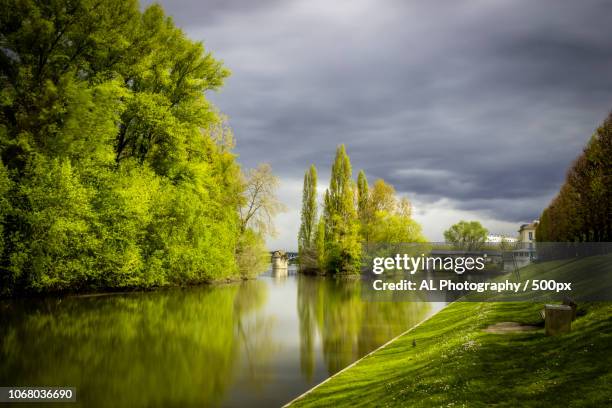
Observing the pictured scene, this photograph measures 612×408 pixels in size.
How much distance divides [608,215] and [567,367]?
4060 centimetres

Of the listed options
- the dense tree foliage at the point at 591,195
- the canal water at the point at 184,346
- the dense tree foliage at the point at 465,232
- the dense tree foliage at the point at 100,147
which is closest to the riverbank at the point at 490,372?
the canal water at the point at 184,346

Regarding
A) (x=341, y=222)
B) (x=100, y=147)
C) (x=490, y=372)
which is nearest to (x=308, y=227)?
(x=341, y=222)

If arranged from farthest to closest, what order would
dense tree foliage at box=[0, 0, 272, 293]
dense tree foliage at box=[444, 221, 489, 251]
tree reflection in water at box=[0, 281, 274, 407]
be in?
dense tree foliage at box=[444, 221, 489, 251] < dense tree foliage at box=[0, 0, 272, 293] < tree reflection in water at box=[0, 281, 274, 407]

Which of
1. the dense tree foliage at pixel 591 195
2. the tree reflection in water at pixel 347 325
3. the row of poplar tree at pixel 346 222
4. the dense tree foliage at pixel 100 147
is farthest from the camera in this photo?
the row of poplar tree at pixel 346 222

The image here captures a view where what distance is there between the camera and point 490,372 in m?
12.1

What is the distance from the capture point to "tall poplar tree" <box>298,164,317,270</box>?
90875 mm

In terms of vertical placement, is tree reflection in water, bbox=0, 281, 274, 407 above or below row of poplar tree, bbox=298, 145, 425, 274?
below

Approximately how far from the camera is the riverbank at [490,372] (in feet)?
33.4

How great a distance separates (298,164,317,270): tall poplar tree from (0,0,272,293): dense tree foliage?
3984cm

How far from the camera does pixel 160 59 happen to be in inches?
1810

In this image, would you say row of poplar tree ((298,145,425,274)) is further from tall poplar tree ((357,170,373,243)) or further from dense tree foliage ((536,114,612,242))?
dense tree foliage ((536,114,612,242))

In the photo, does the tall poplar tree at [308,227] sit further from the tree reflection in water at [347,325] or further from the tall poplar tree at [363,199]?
the tree reflection in water at [347,325]

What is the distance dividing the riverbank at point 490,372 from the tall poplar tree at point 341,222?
68.2 meters

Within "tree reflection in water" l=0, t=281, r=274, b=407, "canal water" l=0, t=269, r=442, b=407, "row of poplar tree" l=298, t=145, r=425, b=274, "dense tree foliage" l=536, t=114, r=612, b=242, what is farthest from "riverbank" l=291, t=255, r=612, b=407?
"row of poplar tree" l=298, t=145, r=425, b=274
